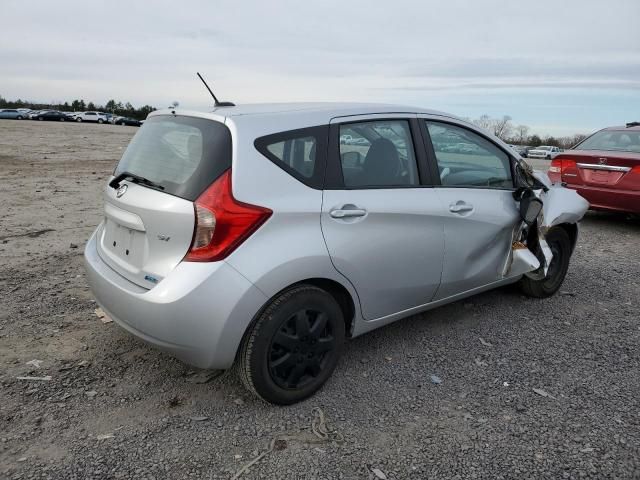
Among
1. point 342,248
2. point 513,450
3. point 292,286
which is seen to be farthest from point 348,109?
point 513,450

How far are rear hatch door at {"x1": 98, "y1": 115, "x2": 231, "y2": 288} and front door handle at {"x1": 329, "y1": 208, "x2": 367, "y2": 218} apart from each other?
0.66 m

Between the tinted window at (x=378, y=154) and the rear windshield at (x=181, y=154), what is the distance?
0.76 metres

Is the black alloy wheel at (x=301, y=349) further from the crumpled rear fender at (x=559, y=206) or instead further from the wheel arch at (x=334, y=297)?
the crumpled rear fender at (x=559, y=206)

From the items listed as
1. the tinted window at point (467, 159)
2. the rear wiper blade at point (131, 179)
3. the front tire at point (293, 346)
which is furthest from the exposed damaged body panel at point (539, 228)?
the rear wiper blade at point (131, 179)

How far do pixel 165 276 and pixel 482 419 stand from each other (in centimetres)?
189

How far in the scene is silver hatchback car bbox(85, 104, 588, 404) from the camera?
8.79 ft

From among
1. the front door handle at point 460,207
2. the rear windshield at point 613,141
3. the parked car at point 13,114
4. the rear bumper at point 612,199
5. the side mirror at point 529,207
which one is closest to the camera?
the front door handle at point 460,207

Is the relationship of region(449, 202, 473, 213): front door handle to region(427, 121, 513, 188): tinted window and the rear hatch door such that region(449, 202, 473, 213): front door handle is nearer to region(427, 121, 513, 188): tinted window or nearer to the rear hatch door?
region(427, 121, 513, 188): tinted window

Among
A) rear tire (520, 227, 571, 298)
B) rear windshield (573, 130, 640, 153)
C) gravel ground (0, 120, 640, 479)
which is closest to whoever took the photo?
gravel ground (0, 120, 640, 479)

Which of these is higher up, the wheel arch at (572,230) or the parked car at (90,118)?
the wheel arch at (572,230)

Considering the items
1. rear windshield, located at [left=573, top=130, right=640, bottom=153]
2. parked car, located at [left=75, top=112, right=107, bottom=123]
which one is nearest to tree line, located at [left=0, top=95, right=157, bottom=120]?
parked car, located at [left=75, top=112, right=107, bottom=123]

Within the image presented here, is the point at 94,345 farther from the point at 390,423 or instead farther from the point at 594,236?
the point at 594,236

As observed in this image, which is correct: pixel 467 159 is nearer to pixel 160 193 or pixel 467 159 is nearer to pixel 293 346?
pixel 293 346

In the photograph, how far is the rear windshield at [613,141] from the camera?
7.97 m
